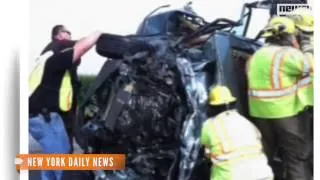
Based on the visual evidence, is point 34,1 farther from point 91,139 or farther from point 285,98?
point 285,98

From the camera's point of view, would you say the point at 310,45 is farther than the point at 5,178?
No

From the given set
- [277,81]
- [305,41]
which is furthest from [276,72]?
[305,41]

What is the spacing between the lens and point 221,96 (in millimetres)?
2178

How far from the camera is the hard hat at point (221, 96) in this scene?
2.18 meters

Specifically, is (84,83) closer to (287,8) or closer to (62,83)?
(62,83)

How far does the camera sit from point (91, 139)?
2256 mm

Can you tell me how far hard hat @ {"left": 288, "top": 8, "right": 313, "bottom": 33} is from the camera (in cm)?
214

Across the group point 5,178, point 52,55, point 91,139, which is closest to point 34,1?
point 52,55

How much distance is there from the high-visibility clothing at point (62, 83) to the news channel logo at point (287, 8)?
3.11ft

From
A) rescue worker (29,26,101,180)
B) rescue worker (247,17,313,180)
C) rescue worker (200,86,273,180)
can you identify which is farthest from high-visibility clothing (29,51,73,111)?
rescue worker (247,17,313,180)

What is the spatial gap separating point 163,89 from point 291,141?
1.93 ft

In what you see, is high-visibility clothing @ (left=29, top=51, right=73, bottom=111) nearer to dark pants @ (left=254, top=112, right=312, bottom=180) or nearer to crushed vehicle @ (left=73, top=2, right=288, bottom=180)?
crushed vehicle @ (left=73, top=2, right=288, bottom=180)

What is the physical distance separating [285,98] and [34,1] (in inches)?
45.6

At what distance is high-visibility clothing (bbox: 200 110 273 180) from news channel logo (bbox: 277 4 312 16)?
462 mm
